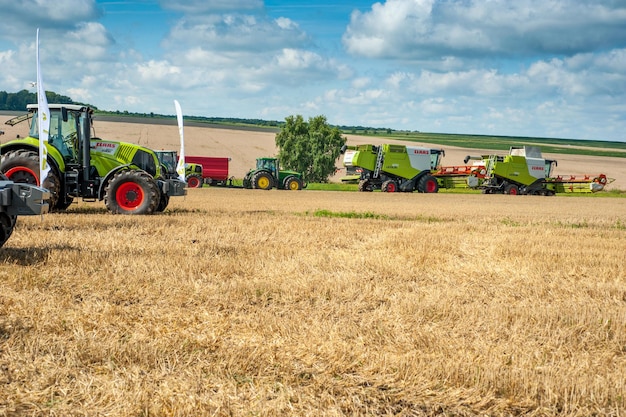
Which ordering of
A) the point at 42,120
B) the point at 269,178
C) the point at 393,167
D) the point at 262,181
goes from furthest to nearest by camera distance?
the point at 393,167, the point at 269,178, the point at 262,181, the point at 42,120

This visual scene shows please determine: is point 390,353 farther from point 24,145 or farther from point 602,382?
point 24,145

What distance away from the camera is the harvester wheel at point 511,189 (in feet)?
134

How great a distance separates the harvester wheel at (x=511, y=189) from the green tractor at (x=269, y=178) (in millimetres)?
13162

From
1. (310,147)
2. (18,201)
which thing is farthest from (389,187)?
(18,201)

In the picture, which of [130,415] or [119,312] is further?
[119,312]

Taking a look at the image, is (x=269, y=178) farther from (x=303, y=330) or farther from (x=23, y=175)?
(x=303, y=330)

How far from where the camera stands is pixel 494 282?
309 inches

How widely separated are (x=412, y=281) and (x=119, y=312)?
3.55m

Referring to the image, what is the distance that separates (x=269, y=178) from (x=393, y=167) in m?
7.63

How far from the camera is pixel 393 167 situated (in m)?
38.9

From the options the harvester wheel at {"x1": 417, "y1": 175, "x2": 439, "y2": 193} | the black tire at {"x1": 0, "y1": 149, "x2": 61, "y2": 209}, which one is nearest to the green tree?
the harvester wheel at {"x1": 417, "y1": 175, "x2": 439, "y2": 193}

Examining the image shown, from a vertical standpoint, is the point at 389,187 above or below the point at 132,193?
below

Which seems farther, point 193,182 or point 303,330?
point 193,182

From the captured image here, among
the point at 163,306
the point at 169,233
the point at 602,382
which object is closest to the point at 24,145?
the point at 169,233
